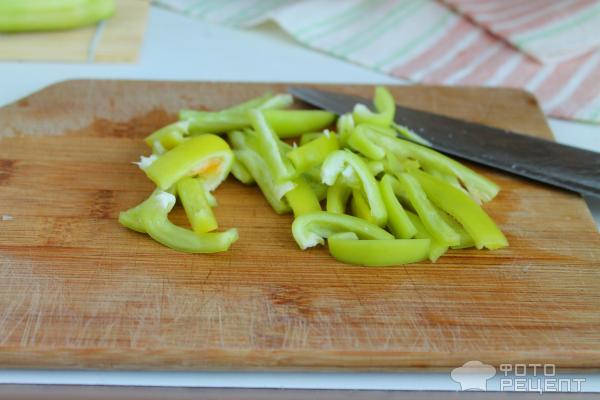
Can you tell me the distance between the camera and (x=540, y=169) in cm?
187

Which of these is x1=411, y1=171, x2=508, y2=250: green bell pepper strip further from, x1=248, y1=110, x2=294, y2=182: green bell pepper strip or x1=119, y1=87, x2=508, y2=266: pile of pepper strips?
x1=248, y1=110, x2=294, y2=182: green bell pepper strip

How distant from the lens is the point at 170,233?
1578 mm

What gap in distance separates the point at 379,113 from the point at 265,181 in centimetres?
37

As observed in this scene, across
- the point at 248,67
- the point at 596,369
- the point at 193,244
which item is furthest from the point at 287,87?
the point at 596,369

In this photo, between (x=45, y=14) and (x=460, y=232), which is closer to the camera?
(x=460, y=232)

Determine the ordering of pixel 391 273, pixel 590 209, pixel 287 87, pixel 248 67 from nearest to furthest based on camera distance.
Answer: pixel 391 273, pixel 590 209, pixel 287 87, pixel 248 67

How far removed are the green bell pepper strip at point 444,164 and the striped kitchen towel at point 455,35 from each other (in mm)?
716

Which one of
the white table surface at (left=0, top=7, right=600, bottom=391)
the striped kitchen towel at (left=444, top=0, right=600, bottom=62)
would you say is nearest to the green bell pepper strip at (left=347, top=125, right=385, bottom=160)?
the white table surface at (left=0, top=7, right=600, bottom=391)

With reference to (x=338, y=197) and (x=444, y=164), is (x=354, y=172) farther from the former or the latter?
(x=444, y=164)

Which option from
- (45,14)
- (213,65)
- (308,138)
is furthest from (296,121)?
(45,14)

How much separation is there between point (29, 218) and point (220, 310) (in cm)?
48

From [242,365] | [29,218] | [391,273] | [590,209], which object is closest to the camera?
[242,365]

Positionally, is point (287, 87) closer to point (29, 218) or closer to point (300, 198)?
point (300, 198)
